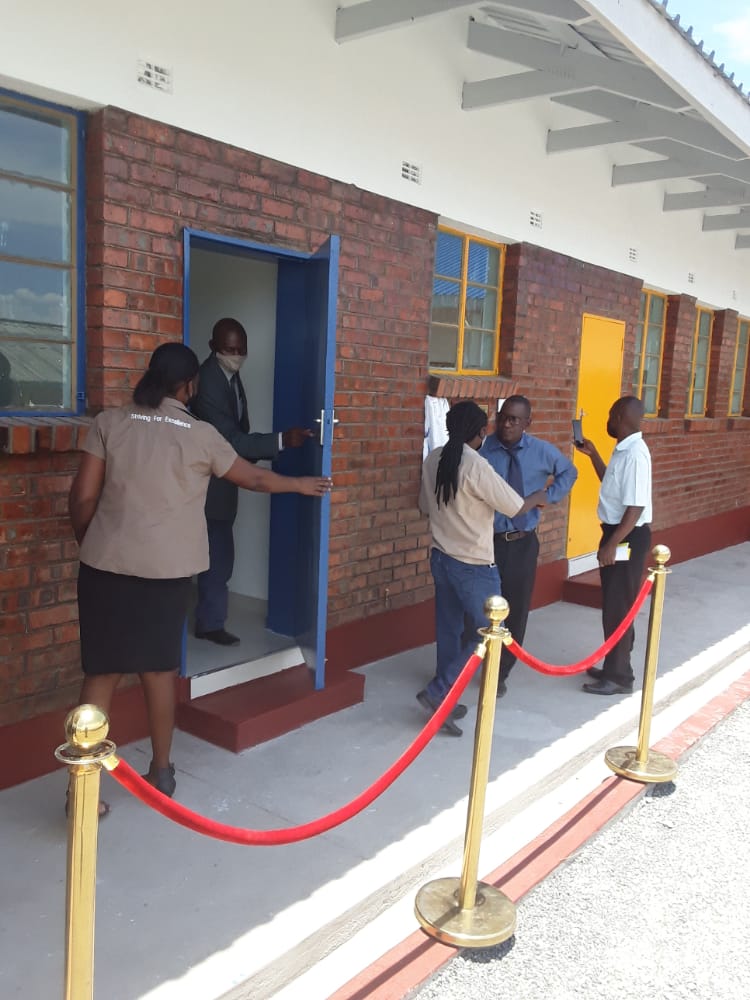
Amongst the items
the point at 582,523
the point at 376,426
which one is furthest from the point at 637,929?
the point at 582,523

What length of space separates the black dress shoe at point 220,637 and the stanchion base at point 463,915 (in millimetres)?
2097

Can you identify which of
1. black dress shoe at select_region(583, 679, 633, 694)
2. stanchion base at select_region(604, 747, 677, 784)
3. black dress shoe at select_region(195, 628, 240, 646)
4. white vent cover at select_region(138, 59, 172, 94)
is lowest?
stanchion base at select_region(604, 747, 677, 784)

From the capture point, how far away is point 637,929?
321cm

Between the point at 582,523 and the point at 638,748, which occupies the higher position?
the point at 582,523

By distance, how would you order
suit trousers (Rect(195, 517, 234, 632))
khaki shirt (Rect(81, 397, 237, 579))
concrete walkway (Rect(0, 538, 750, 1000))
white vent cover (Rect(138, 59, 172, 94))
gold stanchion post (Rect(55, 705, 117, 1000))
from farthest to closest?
1. suit trousers (Rect(195, 517, 234, 632))
2. white vent cover (Rect(138, 59, 172, 94))
3. khaki shirt (Rect(81, 397, 237, 579))
4. concrete walkway (Rect(0, 538, 750, 1000))
5. gold stanchion post (Rect(55, 705, 117, 1000))

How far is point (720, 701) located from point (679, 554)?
4.94m

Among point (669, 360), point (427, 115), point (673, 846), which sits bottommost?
point (673, 846)

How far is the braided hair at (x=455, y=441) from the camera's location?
4363 mm

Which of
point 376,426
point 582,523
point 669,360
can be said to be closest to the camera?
point 376,426

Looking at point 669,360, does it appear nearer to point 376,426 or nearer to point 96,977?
point 376,426

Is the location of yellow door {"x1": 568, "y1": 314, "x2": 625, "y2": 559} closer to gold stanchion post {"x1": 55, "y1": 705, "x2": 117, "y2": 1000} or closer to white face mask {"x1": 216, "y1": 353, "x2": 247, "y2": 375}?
white face mask {"x1": 216, "y1": 353, "x2": 247, "y2": 375}

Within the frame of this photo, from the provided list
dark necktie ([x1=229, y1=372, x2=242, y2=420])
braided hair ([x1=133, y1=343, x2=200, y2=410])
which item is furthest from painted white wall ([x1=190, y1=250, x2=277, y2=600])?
braided hair ([x1=133, y1=343, x2=200, y2=410])

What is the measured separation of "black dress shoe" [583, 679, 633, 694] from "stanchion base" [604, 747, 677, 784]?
84 centimetres

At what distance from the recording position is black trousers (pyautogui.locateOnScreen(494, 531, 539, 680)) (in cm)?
521
